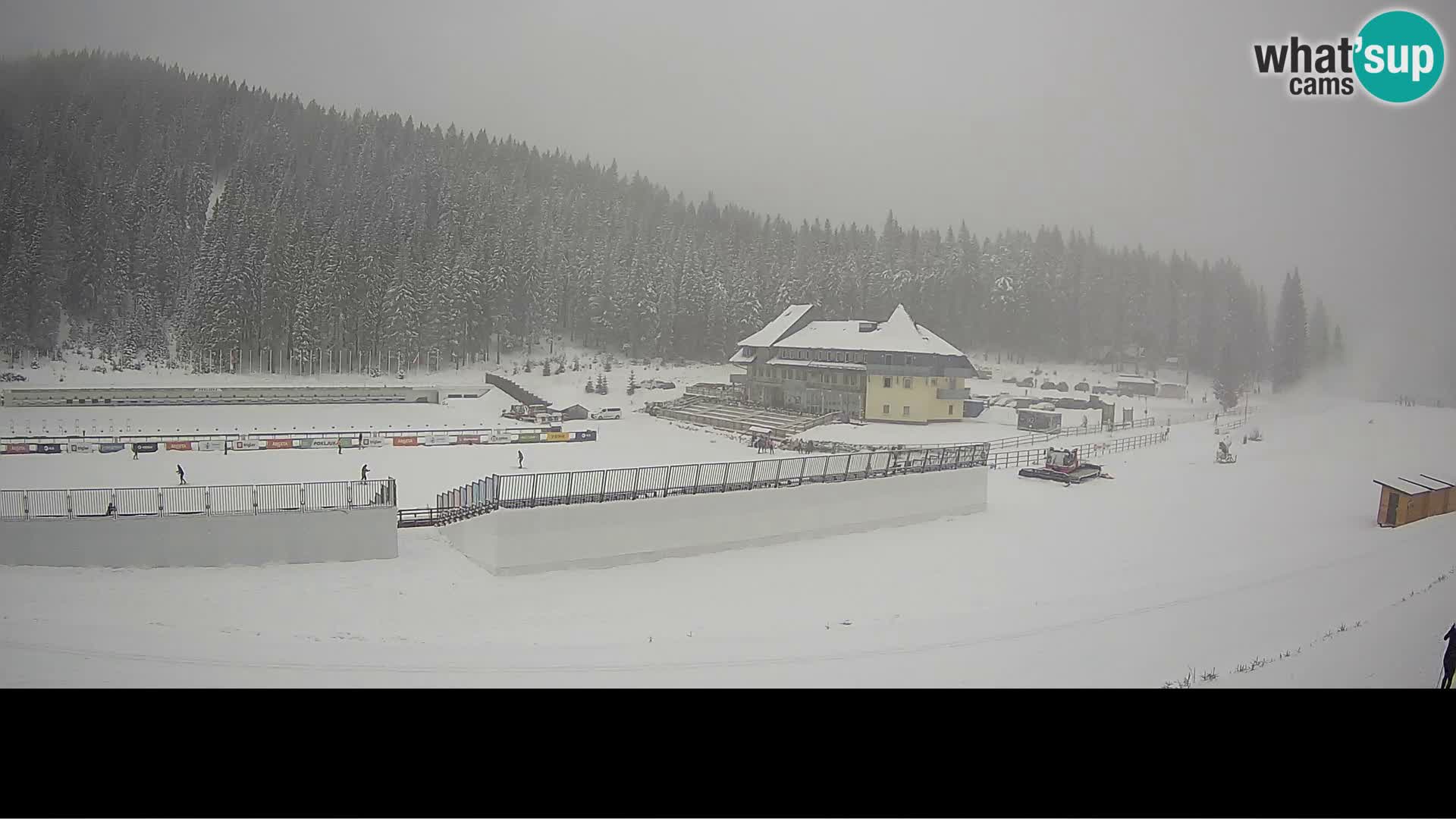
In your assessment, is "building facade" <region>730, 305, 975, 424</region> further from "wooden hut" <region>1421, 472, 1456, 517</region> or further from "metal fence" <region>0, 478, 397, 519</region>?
"metal fence" <region>0, 478, 397, 519</region>

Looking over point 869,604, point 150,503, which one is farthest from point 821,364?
point 150,503

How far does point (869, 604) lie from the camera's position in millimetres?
8172

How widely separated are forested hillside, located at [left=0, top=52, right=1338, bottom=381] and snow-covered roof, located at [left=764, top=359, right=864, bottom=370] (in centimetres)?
440

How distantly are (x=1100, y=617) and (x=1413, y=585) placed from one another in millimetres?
3184

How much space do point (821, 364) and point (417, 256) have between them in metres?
16.1

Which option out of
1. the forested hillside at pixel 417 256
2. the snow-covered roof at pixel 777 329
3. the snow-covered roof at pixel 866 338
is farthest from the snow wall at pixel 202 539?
the snow-covered roof at pixel 777 329

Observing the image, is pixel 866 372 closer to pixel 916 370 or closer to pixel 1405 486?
pixel 916 370

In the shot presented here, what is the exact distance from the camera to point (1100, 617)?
23.7 feet

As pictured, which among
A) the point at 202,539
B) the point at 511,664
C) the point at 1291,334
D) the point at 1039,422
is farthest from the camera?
the point at 1039,422

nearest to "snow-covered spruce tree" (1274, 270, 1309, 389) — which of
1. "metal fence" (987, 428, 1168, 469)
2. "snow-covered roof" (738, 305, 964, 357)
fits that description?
"metal fence" (987, 428, 1168, 469)

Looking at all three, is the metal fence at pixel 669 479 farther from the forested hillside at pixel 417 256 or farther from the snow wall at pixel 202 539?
the forested hillside at pixel 417 256

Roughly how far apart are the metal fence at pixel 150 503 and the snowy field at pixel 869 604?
2.16 ft

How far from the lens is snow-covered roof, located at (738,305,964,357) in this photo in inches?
986

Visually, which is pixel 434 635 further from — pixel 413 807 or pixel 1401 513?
pixel 1401 513
